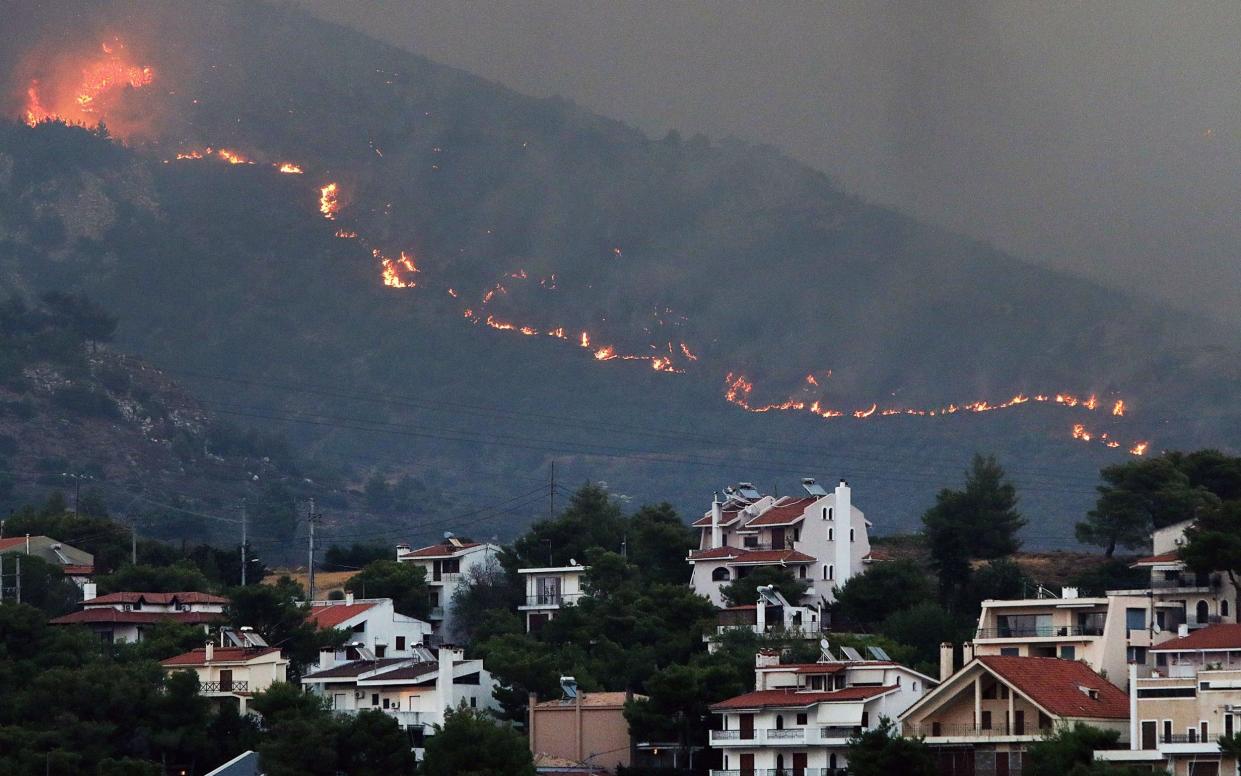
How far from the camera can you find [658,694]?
267 feet

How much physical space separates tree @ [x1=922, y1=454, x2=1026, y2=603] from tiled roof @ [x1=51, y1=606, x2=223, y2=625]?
32.4 metres

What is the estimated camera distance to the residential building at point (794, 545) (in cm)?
10619

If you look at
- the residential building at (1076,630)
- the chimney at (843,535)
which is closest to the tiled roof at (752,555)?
the chimney at (843,535)

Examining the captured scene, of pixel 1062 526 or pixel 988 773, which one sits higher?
pixel 1062 526

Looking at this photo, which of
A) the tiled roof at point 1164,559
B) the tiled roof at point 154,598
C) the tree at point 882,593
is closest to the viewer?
the tiled roof at point 1164,559

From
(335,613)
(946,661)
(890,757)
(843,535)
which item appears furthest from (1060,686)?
(335,613)

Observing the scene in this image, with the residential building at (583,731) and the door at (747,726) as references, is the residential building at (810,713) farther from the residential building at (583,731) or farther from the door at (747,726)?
the residential building at (583,731)

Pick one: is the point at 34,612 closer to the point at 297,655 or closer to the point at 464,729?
the point at 297,655

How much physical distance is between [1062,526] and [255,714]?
121m

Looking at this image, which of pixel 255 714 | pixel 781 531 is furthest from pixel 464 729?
pixel 781 531

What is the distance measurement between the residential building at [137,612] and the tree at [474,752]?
25.3 metres

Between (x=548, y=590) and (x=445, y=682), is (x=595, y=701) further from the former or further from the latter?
(x=548, y=590)

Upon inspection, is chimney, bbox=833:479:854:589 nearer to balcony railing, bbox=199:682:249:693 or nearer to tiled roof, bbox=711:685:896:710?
tiled roof, bbox=711:685:896:710

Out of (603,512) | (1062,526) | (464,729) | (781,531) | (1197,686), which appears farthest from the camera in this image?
(1062,526)
